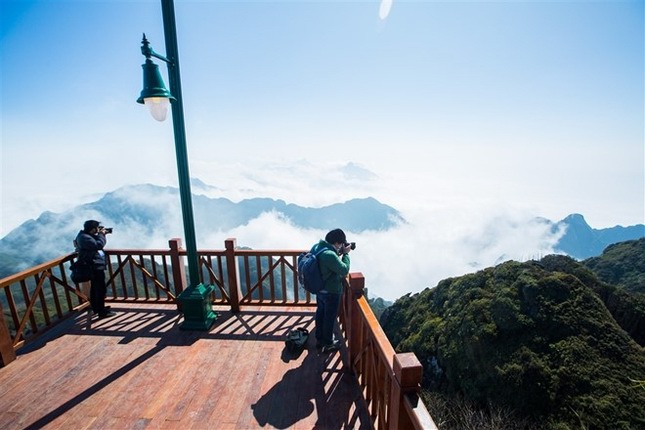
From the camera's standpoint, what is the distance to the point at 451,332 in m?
27.2

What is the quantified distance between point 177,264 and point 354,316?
3.67m

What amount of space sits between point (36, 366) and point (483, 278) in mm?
33229

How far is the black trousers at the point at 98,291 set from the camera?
536 cm

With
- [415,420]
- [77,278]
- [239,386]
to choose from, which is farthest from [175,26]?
[415,420]

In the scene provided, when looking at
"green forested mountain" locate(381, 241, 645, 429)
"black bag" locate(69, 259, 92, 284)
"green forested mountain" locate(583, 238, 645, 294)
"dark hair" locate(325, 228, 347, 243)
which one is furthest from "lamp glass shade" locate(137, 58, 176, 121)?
"green forested mountain" locate(583, 238, 645, 294)

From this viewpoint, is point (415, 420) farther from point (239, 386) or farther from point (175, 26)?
point (175, 26)

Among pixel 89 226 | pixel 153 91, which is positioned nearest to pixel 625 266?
pixel 153 91

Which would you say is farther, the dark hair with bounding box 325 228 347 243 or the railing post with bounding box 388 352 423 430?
the dark hair with bounding box 325 228 347 243

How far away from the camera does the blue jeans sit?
423 cm

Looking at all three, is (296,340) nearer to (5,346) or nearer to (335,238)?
(335,238)

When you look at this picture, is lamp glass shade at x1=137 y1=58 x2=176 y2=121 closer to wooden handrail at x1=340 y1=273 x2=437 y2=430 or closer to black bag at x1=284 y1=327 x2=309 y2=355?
wooden handrail at x1=340 y1=273 x2=437 y2=430

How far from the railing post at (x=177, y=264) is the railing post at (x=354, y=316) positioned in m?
3.43

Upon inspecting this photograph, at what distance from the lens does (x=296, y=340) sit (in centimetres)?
446

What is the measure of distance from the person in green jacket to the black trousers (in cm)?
397
